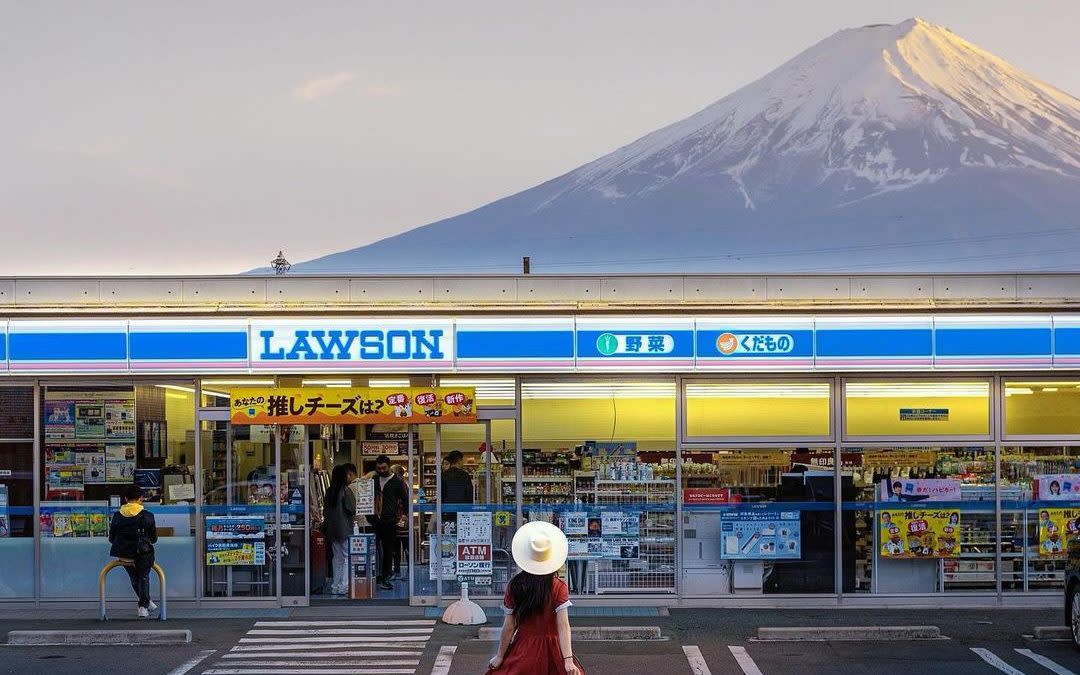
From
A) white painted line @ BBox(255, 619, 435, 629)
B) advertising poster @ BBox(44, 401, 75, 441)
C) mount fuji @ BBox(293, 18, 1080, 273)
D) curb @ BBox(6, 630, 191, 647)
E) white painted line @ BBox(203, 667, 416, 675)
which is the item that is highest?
mount fuji @ BBox(293, 18, 1080, 273)

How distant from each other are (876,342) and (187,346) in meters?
8.05

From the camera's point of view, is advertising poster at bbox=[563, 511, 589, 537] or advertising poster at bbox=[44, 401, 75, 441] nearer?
advertising poster at bbox=[563, 511, 589, 537]

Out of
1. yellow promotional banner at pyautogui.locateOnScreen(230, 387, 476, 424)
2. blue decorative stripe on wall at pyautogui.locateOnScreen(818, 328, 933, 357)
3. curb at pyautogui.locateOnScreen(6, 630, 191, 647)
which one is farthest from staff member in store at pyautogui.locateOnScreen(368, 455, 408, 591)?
blue decorative stripe on wall at pyautogui.locateOnScreen(818, 328, 933, 357)

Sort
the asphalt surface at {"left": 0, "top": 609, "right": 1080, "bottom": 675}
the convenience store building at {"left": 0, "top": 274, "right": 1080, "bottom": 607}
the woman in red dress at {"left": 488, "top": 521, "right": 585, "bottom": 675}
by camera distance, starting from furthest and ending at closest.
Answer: the convenience store building at {"left": 0, "top": 274, "right": 1080, "bottom": 607} < the asphalt surface at {"left": 0, "top": 609, "right": 1080, "bottom": 675} < the woman in red dress at {"left": 488, "top": 521, "right": 585, "bottom": 675}

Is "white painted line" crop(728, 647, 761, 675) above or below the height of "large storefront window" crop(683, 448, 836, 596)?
below

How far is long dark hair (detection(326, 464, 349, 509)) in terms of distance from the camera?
15312mm

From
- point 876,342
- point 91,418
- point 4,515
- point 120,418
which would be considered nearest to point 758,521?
point 876,342

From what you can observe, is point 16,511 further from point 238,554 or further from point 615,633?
point 615,633

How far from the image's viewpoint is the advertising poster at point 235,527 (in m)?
15.0

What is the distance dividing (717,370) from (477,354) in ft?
9.21

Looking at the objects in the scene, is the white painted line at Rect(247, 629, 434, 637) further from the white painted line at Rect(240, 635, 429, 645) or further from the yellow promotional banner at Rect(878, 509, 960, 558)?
the yellow promotional banner at Rect(878, 509, 960, 558)

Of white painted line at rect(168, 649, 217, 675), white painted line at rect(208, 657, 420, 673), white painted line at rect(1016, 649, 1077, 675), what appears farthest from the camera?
white painted line at rect(208, 657, 420, 673)

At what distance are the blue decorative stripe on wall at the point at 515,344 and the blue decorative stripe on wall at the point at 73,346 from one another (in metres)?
4.01

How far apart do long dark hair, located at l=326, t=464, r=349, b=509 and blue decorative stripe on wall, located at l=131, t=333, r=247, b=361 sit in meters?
1.84
